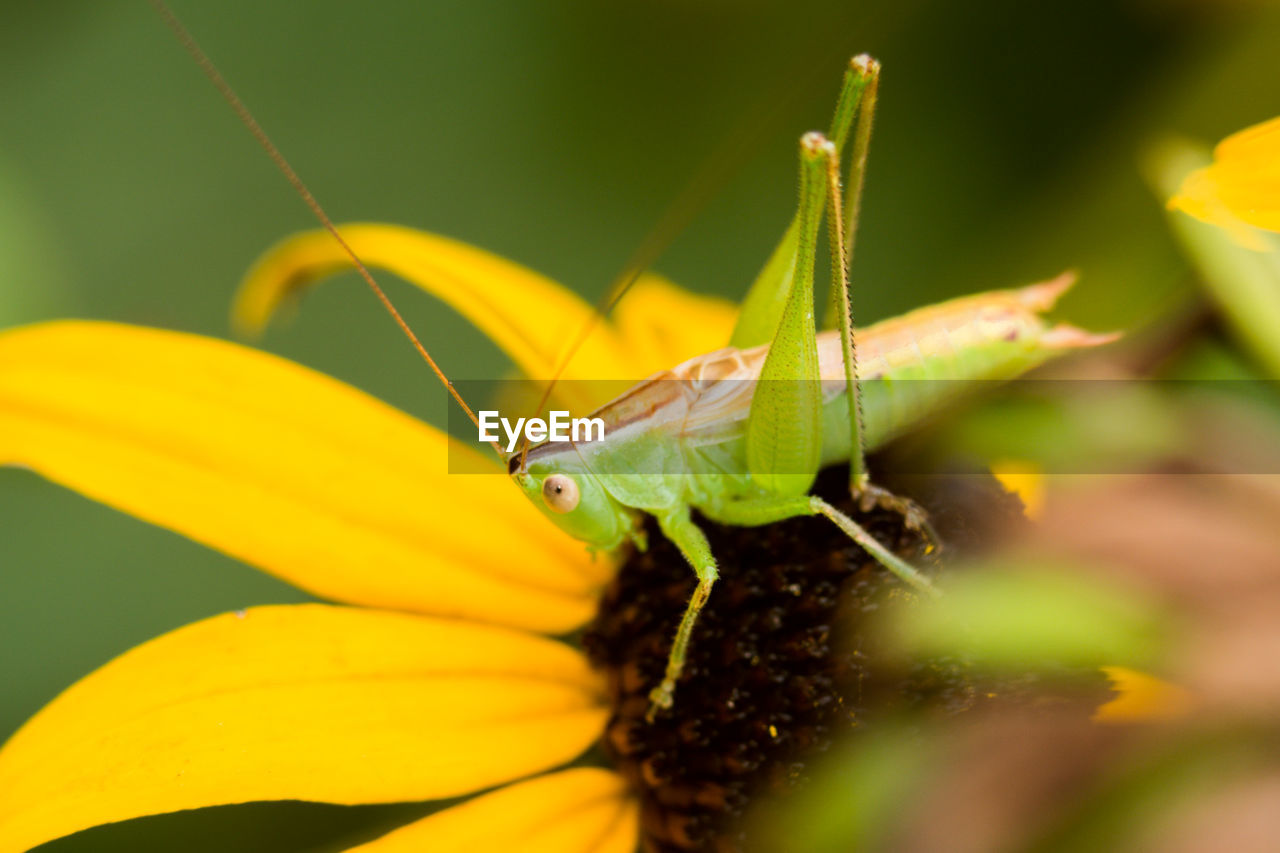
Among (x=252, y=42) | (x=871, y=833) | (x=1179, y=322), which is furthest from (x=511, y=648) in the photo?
(x=252, y=42)

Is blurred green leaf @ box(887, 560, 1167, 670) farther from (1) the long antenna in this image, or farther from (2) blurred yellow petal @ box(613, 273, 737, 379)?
(2) blurred yellow petal @ box(613, 273, 737, 379)

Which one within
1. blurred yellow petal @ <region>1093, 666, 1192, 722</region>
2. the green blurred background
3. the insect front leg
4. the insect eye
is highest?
the green blurred background

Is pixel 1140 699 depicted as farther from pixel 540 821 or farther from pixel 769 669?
pixel 540 821

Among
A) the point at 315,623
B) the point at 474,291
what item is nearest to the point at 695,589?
the point at 315,623

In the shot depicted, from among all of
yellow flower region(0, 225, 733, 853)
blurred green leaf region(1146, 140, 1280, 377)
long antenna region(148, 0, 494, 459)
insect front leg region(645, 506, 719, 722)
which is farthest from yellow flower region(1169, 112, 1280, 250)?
yellow flower region(0, 225, 733, 853)

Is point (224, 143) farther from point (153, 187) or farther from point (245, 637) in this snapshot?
point (245, 637)

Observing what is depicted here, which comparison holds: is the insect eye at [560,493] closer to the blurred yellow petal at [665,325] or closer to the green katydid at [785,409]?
the green katydid at [785,409]
